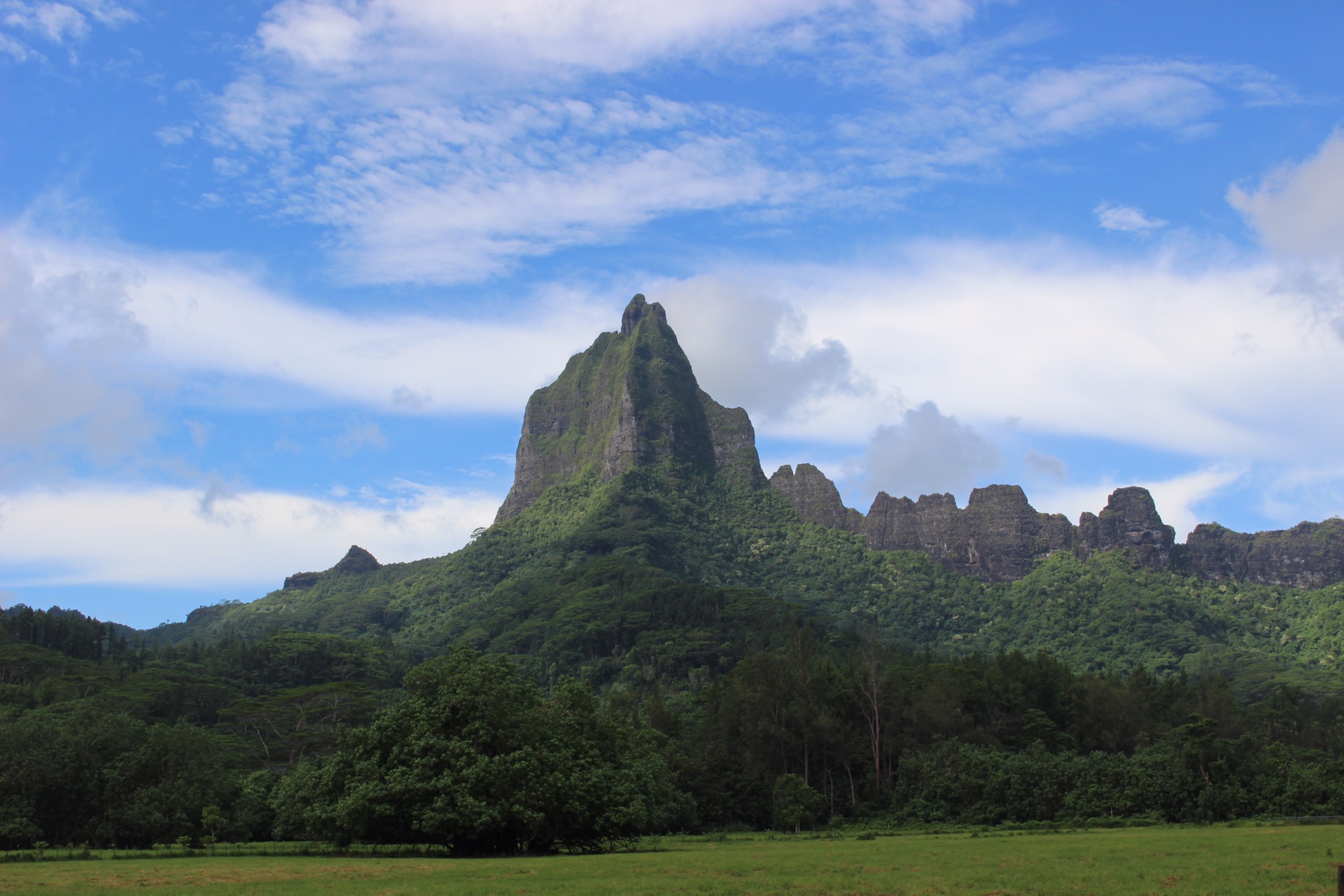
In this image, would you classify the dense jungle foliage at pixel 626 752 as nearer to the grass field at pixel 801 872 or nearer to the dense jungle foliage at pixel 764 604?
the grass field at pixel 801 872

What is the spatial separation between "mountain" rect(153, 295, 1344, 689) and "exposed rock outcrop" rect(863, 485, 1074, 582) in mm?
278

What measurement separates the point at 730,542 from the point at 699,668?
76.1m

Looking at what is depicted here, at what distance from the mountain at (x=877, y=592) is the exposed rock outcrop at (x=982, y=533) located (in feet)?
0.91

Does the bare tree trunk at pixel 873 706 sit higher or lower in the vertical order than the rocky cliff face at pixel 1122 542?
lower

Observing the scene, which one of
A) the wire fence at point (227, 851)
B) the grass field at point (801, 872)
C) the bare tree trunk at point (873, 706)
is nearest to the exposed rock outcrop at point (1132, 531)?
the bare tree trunk at point (873, 706)

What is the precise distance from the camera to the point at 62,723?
177ft

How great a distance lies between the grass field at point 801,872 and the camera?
27.9m

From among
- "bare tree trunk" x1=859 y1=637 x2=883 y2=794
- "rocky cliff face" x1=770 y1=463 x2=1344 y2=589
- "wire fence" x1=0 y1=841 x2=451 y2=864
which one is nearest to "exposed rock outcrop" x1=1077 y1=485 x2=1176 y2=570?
"rocky cliff face" x1=770 y1=463 x2=1344 y2=589

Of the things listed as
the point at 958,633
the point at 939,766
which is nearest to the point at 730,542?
the point at 958,633

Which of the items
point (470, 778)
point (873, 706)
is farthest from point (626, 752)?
point (873, 706)

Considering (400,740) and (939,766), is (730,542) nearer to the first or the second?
(939,766)

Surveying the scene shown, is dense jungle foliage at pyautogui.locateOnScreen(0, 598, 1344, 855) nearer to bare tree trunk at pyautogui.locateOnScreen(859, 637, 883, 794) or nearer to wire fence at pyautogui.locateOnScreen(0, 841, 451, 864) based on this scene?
bare tree trunk at pyautogui.locateOnScreen(859, 637, 883, 794)

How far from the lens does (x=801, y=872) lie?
1289 inches

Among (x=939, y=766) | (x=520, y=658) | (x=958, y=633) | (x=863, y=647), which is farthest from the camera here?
(x=958, y=633)
